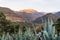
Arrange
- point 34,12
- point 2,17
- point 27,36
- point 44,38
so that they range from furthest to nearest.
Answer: point 34,12 < point 2,17 < point 27,36 < point 44,38

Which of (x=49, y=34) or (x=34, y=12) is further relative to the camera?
(x=34, y=12)

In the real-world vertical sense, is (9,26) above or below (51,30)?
A: below

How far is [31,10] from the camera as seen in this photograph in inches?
4779

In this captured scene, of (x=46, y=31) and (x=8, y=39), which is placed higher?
(x=46, y=31)

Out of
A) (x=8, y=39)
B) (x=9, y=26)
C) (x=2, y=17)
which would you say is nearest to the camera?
(x=8, y=39)

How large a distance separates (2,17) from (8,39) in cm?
2518

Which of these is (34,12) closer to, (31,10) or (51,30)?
(31,10)

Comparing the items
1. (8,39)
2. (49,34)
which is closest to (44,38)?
(49,34)

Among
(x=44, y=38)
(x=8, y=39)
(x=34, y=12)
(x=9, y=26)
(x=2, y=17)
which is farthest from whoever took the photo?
(x=34, y=12)

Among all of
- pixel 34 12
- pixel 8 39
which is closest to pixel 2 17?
pixel 8 39

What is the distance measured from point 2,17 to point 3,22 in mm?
1837

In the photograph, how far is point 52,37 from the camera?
16.3ft

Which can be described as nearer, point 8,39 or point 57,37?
point 57,37

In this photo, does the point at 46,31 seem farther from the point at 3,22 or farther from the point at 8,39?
the point at 3,22
